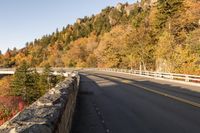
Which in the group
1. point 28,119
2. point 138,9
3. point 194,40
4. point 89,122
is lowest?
point 89,122

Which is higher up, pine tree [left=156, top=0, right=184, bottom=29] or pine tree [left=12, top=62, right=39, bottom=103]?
pine tree [left=156, top=0, right=184, bottom=29]

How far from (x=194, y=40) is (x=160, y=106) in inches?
1320

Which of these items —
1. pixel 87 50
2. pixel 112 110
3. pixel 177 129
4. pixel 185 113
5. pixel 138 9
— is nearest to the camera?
pixel 177 129

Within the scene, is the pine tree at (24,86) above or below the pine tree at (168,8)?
below

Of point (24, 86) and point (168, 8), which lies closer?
point (168, 8)

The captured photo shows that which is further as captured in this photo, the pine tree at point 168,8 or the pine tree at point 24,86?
the pine tree at point 24,86

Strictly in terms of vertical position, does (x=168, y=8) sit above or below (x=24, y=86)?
above

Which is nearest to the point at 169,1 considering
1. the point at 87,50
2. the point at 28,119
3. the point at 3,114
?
the point at 3,114

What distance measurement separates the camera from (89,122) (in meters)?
11.8

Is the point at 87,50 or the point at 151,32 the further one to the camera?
the point at 87,50

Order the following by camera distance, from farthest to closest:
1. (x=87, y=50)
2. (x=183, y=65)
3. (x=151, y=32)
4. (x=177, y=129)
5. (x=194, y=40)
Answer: (x=87, y=50)
(x=151, y=32)
(x=183, y=65)
(x=194, y=40)
(x=177, y=129)

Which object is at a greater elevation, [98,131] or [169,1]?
[169,1]

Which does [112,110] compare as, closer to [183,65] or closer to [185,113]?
[185,113]

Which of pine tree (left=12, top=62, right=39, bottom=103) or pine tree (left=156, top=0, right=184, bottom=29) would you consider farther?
pine tree (left=12, top=62, right=39, bottom=103)
